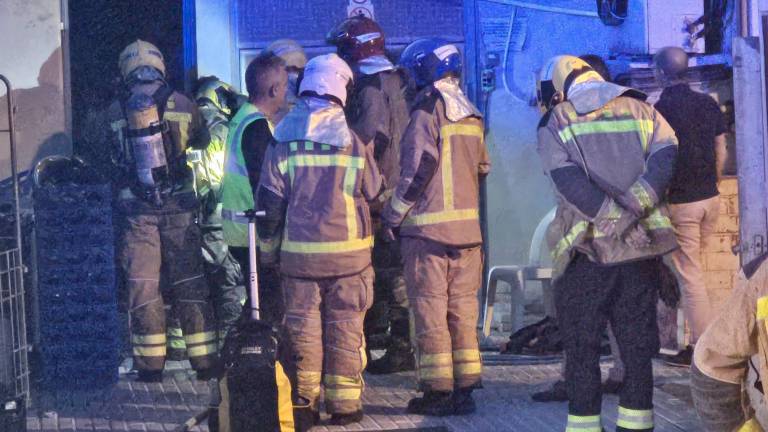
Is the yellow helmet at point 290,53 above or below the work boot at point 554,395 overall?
above

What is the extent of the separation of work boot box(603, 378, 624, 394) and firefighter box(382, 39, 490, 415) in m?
0.88

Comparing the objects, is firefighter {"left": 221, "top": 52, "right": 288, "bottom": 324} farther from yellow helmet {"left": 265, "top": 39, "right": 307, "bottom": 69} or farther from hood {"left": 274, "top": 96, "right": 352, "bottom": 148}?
yellow helmet {"left": 265, "top": 39, "right": 307, "bottom": 69}

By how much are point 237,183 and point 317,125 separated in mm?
890

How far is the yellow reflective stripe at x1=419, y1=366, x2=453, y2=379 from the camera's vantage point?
7172mm

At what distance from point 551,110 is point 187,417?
2840mm

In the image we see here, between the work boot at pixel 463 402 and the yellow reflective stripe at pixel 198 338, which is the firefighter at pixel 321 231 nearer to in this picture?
the work boot at pixel 463 402

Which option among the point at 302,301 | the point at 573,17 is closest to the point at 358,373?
the point at 302,301

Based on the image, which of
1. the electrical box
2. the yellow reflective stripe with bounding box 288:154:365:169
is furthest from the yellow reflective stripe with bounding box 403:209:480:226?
the electrical box

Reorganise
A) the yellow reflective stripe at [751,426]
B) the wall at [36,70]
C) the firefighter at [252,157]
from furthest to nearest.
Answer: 1. the wall at [36,70]
2. the firefighter at [252,157]
3. the yellow reflective stripe at [751,426]

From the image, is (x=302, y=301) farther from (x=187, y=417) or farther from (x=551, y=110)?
(x=551, y=110)

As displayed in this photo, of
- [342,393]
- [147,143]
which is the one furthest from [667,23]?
[342,393]

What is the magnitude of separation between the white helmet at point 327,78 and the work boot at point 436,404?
1748 mm

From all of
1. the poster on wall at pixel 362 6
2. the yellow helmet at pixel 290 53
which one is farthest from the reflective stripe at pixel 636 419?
the poster on wall at pixel 362 6

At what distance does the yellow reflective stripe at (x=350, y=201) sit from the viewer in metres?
6.96
